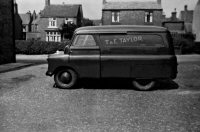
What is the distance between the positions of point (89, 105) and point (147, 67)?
2.65 meters

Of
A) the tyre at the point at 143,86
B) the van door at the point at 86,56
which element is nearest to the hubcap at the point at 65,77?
the van door at the point at 86,56

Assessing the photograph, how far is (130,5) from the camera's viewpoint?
42625 mm

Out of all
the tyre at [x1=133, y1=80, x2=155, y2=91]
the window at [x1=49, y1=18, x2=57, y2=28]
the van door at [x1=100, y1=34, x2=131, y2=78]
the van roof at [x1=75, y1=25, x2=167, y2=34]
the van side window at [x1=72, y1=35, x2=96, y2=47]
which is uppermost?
the window at [x1=49, y1=18, x2=57, y2=28]

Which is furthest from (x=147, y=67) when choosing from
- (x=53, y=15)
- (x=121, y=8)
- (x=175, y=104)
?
(x=53, y=15)

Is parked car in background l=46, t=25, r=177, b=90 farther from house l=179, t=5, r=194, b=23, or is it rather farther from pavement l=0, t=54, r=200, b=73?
house l=179, t=5, r=194, b=23

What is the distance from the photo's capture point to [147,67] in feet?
28.3

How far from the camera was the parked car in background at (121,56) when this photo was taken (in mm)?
8609

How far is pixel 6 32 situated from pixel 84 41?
9841 millimetres

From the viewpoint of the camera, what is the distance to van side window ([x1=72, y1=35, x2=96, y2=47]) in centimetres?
886

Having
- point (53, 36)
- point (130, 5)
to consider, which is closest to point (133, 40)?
point (130, 5)

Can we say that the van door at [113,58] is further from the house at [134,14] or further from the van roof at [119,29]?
the house at [134,14]

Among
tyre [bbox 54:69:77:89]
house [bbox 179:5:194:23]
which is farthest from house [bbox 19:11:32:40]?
tyre [bbox 54:69:77:89]

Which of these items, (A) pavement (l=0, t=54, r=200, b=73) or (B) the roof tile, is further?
(B) the roof tile

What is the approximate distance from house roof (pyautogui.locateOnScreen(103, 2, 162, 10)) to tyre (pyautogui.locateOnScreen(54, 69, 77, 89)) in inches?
1349
